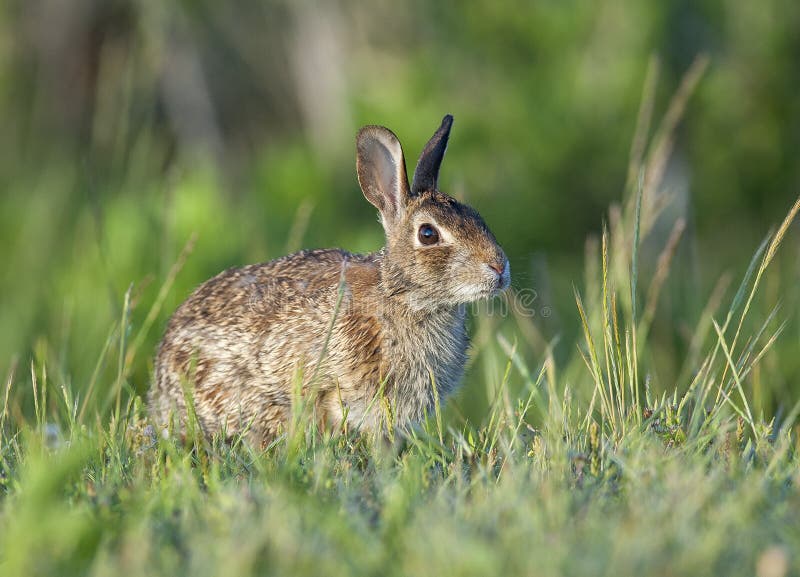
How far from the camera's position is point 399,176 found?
478 cm

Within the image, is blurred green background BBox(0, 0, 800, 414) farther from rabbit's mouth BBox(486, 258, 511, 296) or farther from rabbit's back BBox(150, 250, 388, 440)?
rabbit's mouth BBox(486, 258, 511, 296)

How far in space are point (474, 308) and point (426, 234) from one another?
1566mm

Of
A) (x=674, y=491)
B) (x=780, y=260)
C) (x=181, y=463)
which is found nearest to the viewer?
(x=674, y=491)

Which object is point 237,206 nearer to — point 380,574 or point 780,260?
point 780,260

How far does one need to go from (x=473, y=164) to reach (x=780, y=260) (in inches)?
106

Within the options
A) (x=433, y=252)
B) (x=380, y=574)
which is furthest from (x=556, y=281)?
(x=380, y=574)

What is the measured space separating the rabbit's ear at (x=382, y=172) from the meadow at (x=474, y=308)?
0.58 metres

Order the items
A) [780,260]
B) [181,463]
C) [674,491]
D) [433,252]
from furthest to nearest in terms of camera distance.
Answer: [780,260] → [433,252] → [181,463] → [674,491]

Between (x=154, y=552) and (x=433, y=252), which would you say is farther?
(x=433, y=252)

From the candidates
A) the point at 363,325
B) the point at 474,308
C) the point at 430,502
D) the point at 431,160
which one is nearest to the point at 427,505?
the point at 430,502

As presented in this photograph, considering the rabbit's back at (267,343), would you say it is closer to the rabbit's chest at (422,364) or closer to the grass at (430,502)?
the rabbit's chest at (422,364)

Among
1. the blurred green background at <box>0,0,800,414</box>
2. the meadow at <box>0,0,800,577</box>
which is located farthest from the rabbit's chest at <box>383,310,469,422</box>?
the blurred green background at <box>0,0,800,414</box>

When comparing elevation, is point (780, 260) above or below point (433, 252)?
below

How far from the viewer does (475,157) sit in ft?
30.8
